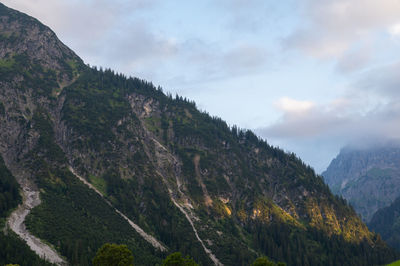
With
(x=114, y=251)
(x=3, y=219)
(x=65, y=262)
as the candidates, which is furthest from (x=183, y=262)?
(x=3, y=219)

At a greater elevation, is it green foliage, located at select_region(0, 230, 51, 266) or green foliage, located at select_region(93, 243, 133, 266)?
green foliage, located at select_region(93, 243, 133, 266)

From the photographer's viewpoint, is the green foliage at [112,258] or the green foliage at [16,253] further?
the green foliage at [16,253]

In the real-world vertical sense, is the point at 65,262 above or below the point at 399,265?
below

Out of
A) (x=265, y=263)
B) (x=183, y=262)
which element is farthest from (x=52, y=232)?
(x=265, y=263)

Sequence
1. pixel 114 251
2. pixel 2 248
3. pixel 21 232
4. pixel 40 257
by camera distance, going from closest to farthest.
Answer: pixel 114 251
pixel 2 248
pixel 40 257
pixel 21 232

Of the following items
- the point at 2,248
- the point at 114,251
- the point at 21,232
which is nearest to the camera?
the point at 114,251

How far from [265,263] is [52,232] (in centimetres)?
12035

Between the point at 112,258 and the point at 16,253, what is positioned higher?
the point at 112,258

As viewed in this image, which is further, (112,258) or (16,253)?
(16,253)

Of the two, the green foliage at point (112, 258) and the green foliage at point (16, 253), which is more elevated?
the green foliage at point (112, 258)

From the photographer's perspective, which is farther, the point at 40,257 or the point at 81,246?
the point at 81,246

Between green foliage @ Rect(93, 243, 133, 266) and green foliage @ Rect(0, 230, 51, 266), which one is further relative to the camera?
green foliage @ Rect(0, 230, 51, 266)

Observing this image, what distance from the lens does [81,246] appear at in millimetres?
190250

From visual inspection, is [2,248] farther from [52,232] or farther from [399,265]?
[399,265]
